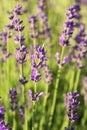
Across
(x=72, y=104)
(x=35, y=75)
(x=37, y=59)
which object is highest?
(x=37, y=59)

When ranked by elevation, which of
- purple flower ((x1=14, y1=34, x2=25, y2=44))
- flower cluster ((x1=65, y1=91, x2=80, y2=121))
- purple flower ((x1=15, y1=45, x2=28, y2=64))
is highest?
purple flower ((x1=14, y1=34, x2=25, y2=44))

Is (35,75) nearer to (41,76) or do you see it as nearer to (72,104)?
(72,104)

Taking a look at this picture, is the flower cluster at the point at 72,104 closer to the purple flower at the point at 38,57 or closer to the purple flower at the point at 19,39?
the purple flower at the point at 38,57

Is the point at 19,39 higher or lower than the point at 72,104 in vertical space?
higher

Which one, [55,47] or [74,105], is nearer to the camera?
[74,105]

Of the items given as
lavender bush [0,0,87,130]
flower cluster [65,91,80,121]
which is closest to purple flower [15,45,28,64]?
lavender bush [0,0,87,130]

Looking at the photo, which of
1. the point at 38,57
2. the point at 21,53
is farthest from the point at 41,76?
the point at 38,57

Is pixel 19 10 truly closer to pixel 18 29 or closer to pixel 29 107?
pixel 18 29

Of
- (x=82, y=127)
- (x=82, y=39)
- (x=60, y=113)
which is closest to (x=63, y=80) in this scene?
(x=60, y=113)

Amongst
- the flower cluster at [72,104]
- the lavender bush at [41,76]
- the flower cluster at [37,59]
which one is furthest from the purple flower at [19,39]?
the flower cluster at [72,104]

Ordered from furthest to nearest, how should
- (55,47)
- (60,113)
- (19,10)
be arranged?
(55,47) → (60,113) → (19,10)

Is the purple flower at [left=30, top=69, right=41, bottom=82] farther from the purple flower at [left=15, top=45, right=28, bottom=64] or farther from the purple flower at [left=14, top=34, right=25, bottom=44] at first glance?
the purple flower at [left=14, top=34, right=25, bottom=44]
